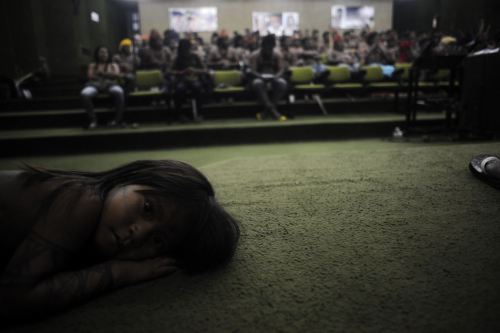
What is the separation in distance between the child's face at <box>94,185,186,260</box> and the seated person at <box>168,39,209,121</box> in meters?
3.77

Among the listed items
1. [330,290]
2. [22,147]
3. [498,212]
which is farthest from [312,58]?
[330,290]

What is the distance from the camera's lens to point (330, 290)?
0.74 meters

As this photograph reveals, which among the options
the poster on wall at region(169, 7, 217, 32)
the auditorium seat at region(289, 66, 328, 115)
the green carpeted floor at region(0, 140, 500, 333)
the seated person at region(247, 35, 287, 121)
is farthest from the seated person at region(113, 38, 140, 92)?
the poster on wall at region(169, 7, 217, 32)

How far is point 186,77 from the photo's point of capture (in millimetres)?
4395

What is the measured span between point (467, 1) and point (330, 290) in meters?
11.0

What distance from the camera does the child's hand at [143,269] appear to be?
29.1 inches

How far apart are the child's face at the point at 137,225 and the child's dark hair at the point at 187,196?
0.02m

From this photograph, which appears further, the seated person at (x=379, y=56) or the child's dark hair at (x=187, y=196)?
the seated person at (x=379, y=56)

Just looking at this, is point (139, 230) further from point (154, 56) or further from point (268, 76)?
point (154, 56)

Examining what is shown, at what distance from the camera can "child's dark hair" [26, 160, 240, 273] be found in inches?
28.9

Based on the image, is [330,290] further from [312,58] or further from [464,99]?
[312,58]

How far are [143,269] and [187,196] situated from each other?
207 millimetres

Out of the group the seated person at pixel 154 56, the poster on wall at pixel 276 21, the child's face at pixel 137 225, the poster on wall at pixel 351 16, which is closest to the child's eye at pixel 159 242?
the child's face at pixel 137 225

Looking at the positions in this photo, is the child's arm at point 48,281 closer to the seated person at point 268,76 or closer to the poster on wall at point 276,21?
the seated person at point 268,76
